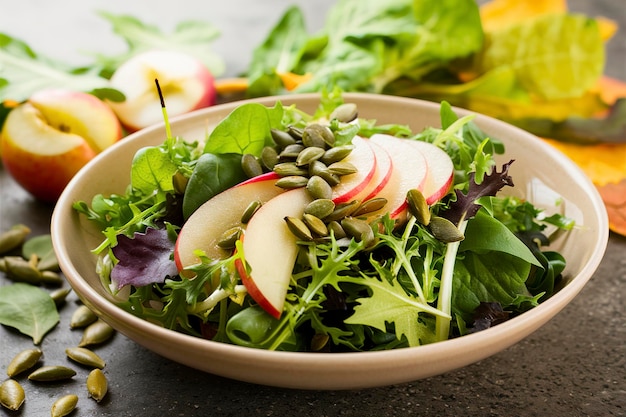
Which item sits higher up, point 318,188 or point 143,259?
point 318,188

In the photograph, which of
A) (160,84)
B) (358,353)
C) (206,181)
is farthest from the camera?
(160,84)

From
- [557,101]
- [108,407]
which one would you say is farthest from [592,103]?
[108,407]

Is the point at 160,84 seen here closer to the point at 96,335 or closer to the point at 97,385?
the point at 96,335

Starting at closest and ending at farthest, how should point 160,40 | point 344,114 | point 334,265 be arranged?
point 334,265 < point 344,114 < point 160,40

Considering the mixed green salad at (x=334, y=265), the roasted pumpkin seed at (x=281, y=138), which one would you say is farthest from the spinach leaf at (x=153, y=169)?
the roasted pumpkin seed at (x=281, y=138)

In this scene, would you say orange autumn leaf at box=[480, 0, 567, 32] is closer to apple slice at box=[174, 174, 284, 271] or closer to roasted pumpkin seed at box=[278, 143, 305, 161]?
roasted pumpkin seed at box=[278, 143, 305, 161]

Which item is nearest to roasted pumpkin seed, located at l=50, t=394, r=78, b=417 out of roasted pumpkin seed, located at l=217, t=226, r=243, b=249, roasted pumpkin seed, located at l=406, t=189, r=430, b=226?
roasted pumpkin seed, located at l=217, t=226, r=243, b=249

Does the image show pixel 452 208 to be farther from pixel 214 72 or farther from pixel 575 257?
pixel 214 72

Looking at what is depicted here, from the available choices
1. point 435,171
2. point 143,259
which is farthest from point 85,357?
point 435,171
